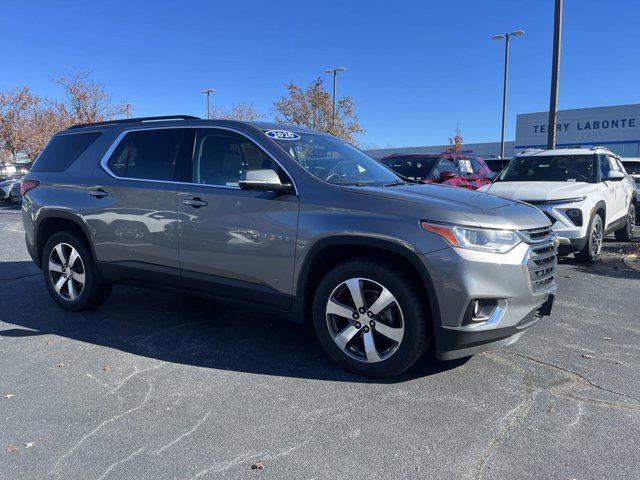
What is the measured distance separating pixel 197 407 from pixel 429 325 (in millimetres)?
1613

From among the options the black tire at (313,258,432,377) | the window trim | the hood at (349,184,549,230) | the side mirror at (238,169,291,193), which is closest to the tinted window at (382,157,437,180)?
the window trim

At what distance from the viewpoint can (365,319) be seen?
3.68m

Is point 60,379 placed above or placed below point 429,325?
below

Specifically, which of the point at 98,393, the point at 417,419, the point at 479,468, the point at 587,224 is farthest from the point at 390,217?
the point at 587,224

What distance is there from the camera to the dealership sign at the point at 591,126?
4047 centimetres

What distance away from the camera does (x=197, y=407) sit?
3.38m

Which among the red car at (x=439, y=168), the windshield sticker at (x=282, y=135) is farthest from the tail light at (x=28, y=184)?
the red car at (x=439, y=168)

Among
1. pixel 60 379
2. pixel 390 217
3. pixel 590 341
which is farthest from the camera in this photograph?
pixel 590 341

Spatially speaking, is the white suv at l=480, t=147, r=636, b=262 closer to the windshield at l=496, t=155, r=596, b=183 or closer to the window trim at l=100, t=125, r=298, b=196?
the windshield at l=496, t=155, r=596, b=183

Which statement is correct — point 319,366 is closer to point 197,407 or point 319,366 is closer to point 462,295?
point 197,407

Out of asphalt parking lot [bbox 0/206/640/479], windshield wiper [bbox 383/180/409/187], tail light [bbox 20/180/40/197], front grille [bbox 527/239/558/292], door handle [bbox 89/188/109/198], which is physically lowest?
asphalt parking lot [bbox 0/206/640/479]

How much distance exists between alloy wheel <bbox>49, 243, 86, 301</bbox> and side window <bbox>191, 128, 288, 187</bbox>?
1.78 metres

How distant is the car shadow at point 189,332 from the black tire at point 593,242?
171 inches

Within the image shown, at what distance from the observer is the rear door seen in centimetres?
453
